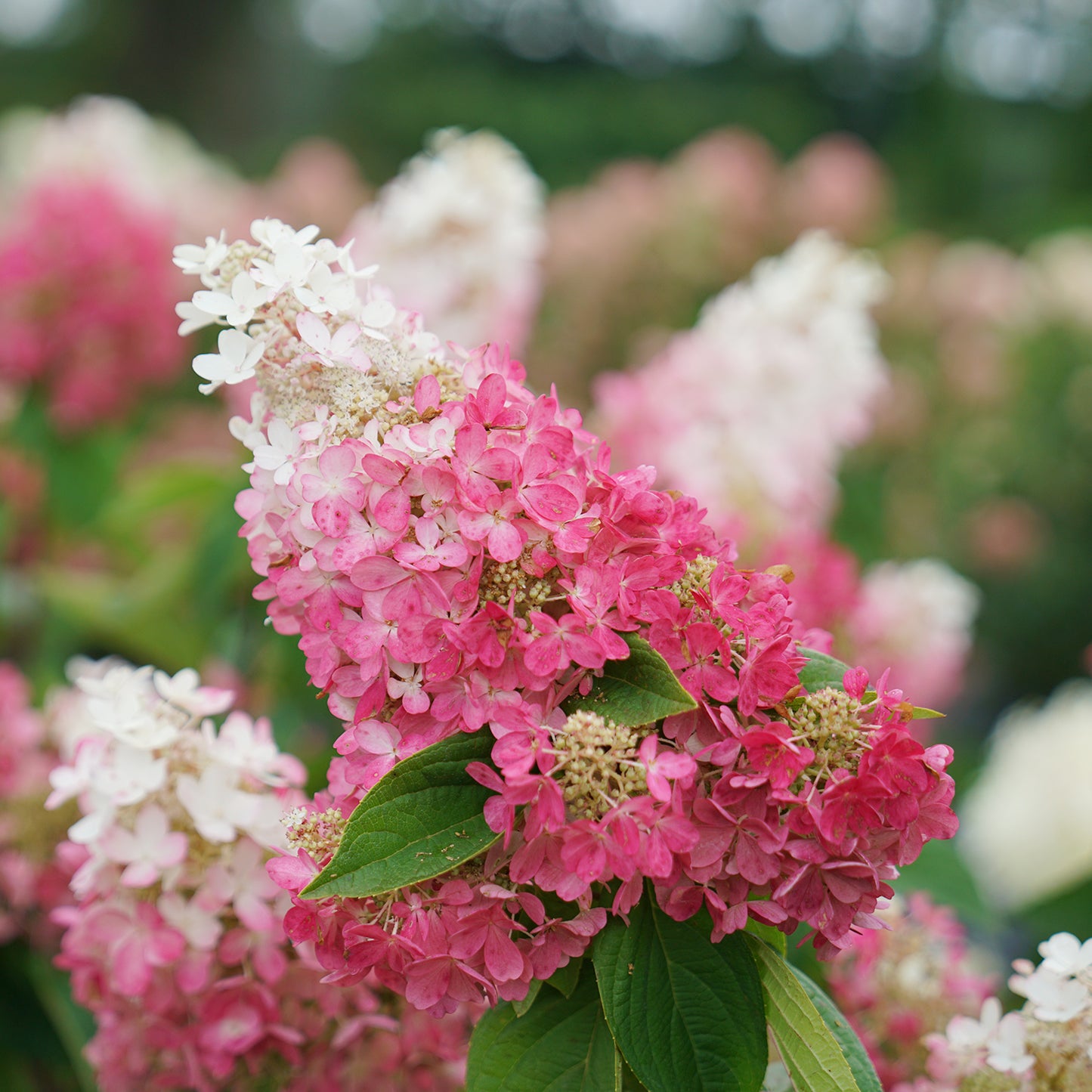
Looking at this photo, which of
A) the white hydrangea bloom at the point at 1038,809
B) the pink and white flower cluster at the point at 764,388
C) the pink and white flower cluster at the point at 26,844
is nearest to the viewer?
the pink and white flower cluster at the point at 26,844

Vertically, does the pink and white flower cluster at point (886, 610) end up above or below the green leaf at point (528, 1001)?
below

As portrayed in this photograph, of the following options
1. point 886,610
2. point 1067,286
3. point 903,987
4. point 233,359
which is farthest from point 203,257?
point 1067,286

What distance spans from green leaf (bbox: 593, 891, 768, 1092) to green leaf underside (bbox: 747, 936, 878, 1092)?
1cm

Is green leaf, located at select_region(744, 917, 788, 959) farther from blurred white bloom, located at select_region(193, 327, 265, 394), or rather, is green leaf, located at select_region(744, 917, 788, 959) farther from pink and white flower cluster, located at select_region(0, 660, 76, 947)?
pink and white flower cluster, located at select_region(0, 660, 76, 947)

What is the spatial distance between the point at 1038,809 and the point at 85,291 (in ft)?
4.91

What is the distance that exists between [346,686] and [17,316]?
131 centimetres

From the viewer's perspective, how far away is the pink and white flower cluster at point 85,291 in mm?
1538

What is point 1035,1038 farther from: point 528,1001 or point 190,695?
point 190,695

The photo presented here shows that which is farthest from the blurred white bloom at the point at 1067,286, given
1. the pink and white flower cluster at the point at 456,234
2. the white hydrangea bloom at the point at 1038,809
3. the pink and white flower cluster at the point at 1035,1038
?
the pink and white flower cluster at the point at 1035,1038

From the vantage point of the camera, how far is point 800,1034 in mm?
466

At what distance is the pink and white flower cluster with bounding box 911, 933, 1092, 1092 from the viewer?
20.8 inches

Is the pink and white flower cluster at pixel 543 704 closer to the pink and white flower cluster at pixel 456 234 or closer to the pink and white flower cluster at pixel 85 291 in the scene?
the pink and white flower cluster at pixel 456 234

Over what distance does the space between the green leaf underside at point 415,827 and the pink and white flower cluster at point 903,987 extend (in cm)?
32

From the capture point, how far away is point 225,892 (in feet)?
1.92
